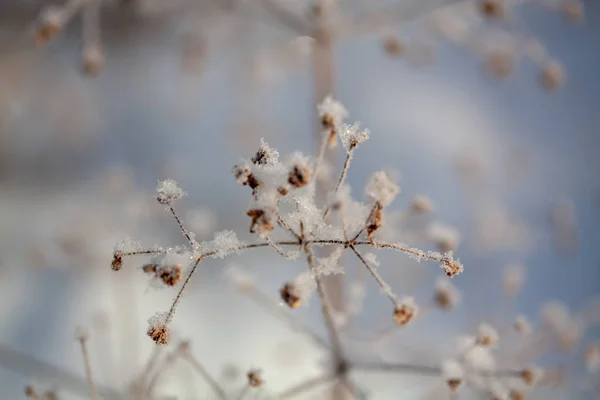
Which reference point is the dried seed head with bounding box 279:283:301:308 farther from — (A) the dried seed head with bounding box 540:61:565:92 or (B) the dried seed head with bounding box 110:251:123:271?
(A) the dried seed head with bounding box 540:61:565:92

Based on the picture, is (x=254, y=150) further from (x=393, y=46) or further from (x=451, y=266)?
(x=451, y=266)

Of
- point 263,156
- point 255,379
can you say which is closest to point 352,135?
point 263,156

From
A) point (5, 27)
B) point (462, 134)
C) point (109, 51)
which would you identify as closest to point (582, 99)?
point (462, 134)

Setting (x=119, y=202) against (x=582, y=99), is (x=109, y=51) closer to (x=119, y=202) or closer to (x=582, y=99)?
(x=119, y=202)

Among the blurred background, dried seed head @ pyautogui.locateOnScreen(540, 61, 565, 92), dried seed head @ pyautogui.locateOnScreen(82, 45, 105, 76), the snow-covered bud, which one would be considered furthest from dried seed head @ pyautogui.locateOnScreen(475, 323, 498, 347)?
dried seed head @ pyautogui.locateOnScreen(82, 45, 105, 76)

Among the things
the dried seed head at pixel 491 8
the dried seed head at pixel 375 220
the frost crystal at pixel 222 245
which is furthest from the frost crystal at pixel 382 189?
the dried seed head at pixel 491 8

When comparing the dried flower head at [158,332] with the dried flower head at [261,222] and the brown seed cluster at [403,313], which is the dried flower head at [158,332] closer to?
the dried flower head at [261,222]
